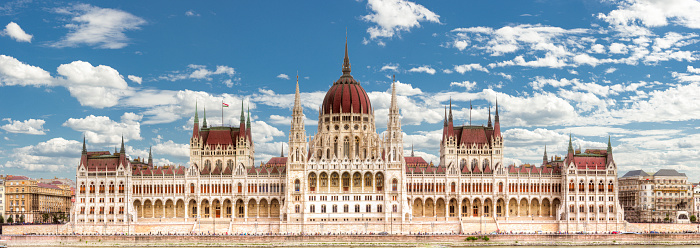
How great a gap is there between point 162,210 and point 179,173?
678cm

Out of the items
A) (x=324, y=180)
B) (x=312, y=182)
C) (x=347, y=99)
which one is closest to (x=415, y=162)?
Result: (x=347, y=99)

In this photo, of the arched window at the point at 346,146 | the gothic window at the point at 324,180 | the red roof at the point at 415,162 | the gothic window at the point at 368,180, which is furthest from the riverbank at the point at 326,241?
the red roof at the point at 415,162

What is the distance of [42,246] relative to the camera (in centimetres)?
12144

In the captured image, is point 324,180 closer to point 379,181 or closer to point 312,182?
point 312,182

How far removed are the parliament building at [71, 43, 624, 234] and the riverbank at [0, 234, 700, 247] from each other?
8.67m

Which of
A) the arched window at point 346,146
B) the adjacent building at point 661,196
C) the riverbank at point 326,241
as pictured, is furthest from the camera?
the adjacent building at point 661,196

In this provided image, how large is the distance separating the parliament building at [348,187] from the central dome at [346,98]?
0.71 feet

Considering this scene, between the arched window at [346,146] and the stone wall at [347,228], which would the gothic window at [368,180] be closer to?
the stone wall at [347,228]

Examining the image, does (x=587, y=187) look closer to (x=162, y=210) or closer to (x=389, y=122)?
(x=389, y=122)

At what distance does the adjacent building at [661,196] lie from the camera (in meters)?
157

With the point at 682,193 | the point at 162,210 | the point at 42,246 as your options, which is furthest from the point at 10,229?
the point at 682,193

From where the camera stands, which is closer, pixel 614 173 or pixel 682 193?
pixel 614 173

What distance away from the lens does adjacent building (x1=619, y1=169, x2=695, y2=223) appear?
157 meters

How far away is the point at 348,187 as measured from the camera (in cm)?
13812
